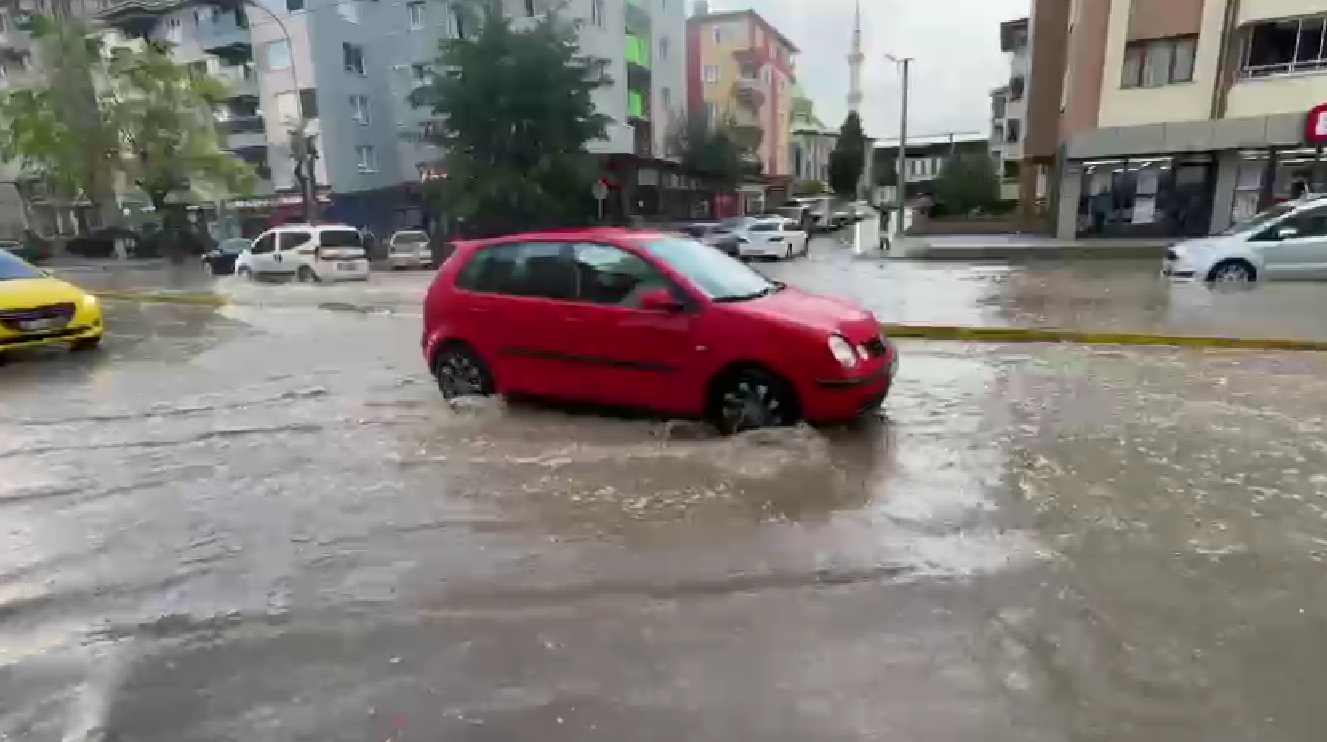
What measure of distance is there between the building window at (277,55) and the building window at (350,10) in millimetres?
3194

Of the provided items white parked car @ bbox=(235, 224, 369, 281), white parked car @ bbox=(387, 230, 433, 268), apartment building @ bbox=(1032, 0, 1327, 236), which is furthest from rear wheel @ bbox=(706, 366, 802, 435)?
apartment building @ bbox=(1032, 0, 1327, 236)

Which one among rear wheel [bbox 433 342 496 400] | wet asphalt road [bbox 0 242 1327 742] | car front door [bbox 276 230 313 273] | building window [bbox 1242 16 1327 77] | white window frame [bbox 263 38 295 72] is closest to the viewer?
wet asphalt road [bbox 0 242 1327 742]

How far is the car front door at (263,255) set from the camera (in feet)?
72.0

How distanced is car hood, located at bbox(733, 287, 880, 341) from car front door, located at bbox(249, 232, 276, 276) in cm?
1991

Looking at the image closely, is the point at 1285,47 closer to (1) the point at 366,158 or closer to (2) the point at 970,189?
(2) the point at 970,189

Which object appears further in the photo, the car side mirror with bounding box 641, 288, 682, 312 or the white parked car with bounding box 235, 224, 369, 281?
the white parked car with bounding box 235, 224, 369, 281

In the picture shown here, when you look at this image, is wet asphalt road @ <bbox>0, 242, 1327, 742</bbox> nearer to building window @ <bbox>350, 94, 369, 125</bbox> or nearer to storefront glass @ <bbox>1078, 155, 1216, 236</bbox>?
storefront glass @ <bbox>1078, 155, 1216, 236</bbox>

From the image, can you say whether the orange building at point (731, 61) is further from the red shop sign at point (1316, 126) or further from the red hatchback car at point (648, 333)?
the red hatchback car at point (648, 333)

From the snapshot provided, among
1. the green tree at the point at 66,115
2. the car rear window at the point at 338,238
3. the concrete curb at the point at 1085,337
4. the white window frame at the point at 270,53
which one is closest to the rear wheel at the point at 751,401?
the concrete curb at the point at 1085,337

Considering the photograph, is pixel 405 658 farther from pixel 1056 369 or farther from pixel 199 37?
pixel 199 37

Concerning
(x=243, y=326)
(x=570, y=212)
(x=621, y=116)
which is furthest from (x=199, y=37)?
(x=243, y=326)

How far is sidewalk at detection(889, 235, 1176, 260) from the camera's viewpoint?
21500mm

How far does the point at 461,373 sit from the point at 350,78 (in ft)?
124

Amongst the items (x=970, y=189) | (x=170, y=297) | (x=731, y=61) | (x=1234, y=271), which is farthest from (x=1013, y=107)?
(x=170, y=297)
